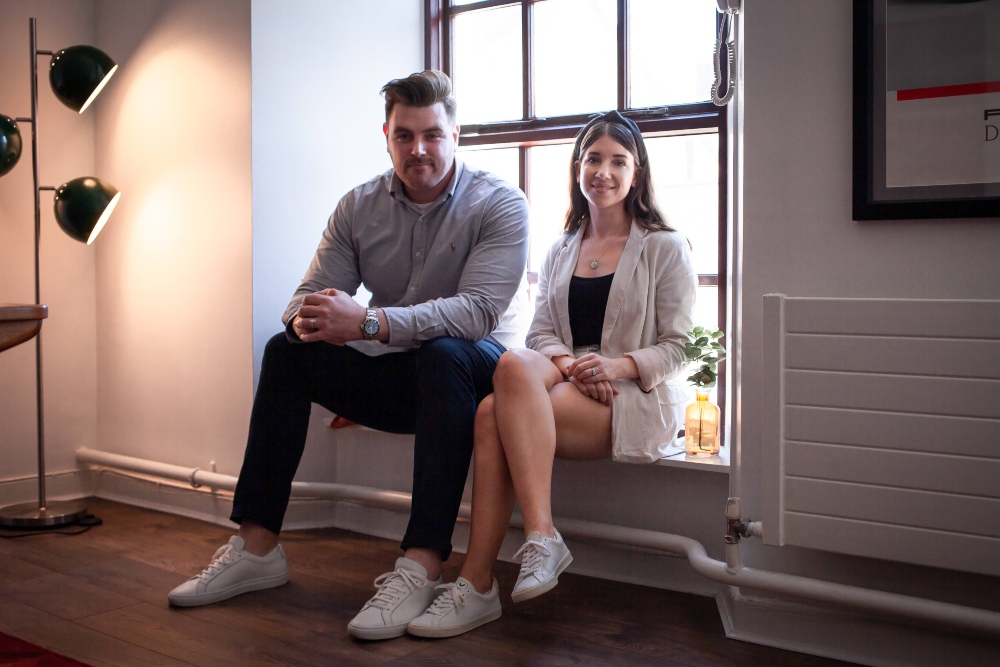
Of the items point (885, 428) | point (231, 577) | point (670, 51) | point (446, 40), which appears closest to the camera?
point (885, 428)

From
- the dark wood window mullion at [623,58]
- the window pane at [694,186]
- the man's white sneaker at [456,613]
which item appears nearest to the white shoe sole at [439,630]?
the man's white sneaker at [456,613]

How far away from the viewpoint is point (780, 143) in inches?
67.3

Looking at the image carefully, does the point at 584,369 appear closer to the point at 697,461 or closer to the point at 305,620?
the point at 697,461

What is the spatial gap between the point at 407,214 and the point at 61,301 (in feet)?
4.84

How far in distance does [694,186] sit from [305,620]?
1494mm

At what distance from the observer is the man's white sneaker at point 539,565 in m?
1.60

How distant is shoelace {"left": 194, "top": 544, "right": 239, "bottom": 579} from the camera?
1.89 m

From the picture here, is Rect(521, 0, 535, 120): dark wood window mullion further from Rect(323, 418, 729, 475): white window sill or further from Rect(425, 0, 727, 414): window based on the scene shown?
Rect(323, 418, 729, 475): white window sill

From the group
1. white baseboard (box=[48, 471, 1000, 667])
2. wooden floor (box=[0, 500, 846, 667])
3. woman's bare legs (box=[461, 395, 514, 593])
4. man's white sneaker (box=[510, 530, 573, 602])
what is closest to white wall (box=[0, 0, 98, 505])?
white baseboard (box=[48, 471, 1000, 667])

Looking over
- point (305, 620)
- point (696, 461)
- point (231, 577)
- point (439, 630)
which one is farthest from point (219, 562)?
point (696, 461)

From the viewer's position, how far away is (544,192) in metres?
2.70

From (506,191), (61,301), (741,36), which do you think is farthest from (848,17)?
(61,301)

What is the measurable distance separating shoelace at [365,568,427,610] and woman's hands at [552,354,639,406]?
0.54 m

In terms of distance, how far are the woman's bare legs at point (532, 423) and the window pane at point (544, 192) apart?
0.86 meters
